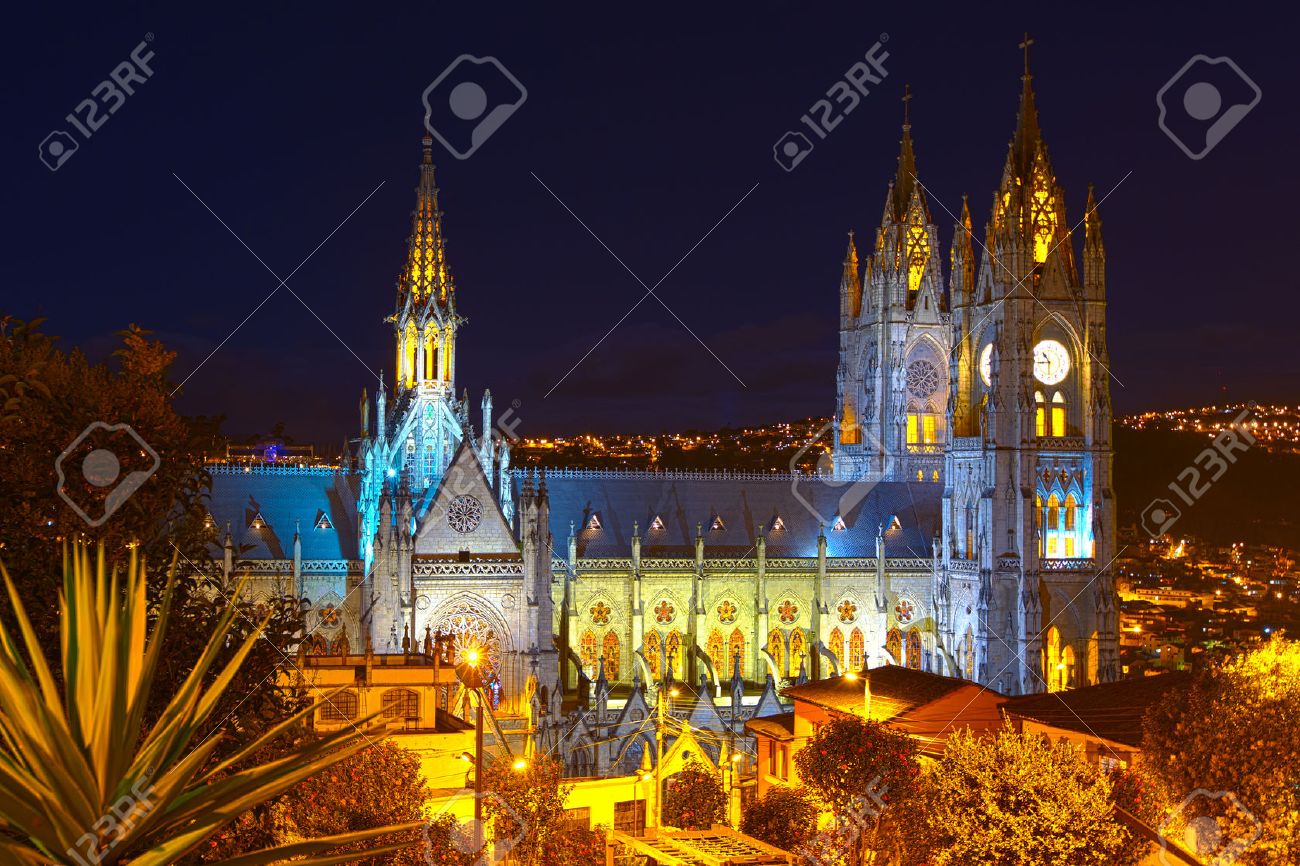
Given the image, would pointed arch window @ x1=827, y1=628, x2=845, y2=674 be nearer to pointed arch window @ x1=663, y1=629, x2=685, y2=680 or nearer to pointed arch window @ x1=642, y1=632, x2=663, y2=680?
pointed arch window @ x1=663, y1=629, x2=685, y2=680

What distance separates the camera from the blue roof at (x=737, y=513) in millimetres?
70812

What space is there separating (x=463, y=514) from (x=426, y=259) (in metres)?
12.4

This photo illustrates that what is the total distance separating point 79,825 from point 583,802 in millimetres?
32856

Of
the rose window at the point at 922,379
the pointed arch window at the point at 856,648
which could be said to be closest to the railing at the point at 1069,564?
the pointed arch window at the point at 856,648

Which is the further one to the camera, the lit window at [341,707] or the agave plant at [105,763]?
the lit window at [341,707]

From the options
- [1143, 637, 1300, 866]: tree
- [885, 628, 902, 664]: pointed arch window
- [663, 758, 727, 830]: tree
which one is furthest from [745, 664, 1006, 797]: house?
[885, 628, 902, 664]: pointed arch window

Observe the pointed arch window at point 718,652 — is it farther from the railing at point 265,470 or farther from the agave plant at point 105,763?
the agave plant at point 105,763

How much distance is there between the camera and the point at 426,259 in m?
65.8

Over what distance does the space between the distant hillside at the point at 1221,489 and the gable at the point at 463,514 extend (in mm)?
66442

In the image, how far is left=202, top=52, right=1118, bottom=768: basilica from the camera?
6119 cm

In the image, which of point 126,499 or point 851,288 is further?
point 851,288

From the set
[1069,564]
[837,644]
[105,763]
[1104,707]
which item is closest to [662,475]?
[837,644]

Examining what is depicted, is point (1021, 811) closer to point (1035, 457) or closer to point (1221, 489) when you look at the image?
point (1035, 457)

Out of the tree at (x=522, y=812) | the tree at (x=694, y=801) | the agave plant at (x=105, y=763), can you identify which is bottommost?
the tree at (x=694, y=801)
